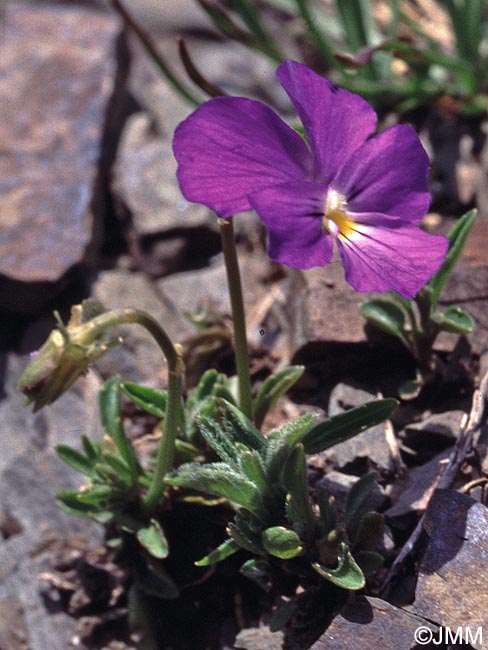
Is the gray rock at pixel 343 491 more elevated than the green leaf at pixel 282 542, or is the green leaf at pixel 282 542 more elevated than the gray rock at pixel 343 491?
the green leaf at pixel 282 542

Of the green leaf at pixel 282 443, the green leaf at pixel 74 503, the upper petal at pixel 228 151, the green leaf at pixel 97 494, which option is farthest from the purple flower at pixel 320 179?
the green leaf at pixel 74 503

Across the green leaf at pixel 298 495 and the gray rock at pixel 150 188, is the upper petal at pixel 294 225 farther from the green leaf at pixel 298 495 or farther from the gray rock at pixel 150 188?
the gray rock at pixel 150 188

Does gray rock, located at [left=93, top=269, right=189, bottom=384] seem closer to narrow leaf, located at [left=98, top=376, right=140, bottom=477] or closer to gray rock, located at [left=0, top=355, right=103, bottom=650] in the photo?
gray rock, located at [left=0, top=355, right=103, bottom=650]

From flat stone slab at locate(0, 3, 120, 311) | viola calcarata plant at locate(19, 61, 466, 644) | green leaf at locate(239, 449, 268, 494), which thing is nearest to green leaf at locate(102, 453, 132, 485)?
viola calcarata plant at locate(19, 61, 466, 644)

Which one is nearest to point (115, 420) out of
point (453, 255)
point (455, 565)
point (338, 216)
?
point (338, 216)

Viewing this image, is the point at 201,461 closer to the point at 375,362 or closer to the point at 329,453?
the point at 329,453

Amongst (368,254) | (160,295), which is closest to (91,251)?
(160,295)
